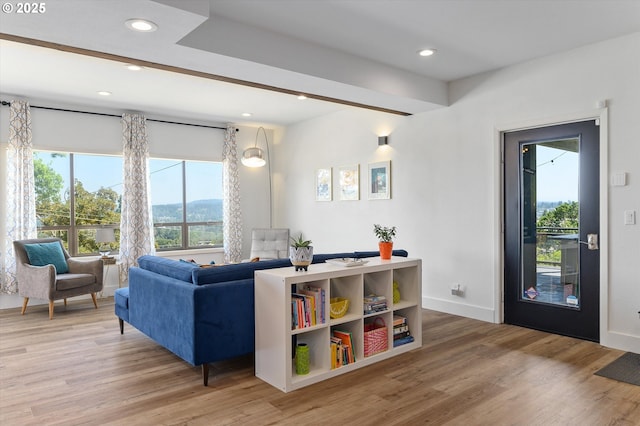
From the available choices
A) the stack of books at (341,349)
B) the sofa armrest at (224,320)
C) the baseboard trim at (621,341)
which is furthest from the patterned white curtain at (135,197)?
the baseboard trim at (621,341)

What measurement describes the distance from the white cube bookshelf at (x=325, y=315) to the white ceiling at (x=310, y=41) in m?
1.75

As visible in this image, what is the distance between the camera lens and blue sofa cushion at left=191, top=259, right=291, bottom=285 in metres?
3.07

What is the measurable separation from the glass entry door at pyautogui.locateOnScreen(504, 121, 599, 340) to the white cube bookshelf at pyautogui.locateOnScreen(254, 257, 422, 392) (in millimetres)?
1365

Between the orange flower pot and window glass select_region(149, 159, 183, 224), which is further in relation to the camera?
window glass select_region(149, 159, 183, 224)

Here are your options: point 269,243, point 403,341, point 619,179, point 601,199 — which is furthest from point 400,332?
point 269,243

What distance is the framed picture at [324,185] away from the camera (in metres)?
6.71

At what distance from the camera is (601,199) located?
3.85 metres

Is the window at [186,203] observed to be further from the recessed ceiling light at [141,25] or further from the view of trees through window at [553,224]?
A: the view of trees through window at [553,224]

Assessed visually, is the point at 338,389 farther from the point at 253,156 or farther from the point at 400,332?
the point at 253,156

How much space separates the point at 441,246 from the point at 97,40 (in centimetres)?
400

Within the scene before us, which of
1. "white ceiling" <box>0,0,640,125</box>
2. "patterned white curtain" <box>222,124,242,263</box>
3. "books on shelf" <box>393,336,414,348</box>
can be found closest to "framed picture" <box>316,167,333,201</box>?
"patterned white curtain" <box>222,124,242,263</box>

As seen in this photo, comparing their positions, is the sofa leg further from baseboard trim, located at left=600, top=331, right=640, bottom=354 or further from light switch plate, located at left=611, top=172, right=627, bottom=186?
light switch plate, located at left=611, top=172, right=627, bottom=186

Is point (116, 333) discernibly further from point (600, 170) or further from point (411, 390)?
point (600, 170)

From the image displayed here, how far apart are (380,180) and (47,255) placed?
4320 mm
